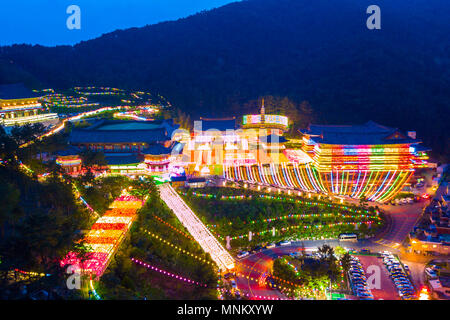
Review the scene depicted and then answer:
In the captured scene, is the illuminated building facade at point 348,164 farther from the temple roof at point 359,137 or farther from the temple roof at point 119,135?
the temple roof at point 119,135

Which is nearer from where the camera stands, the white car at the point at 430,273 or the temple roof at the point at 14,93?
the white car at the point at 430,273

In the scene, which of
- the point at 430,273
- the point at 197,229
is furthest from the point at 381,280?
the point at 197,229

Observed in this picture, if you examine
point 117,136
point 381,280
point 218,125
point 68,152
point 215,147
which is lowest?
point 381,280

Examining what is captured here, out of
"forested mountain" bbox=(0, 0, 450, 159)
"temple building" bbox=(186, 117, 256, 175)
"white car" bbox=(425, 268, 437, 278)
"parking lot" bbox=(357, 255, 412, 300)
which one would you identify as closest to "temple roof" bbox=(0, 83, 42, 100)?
"forested mountain" bbox=(0, 0, 450, 159)

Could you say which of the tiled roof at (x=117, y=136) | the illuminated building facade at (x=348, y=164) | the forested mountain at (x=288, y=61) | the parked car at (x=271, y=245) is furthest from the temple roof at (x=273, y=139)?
the parked car at (x=271, y=245)

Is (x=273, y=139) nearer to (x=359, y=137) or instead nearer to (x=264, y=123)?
(x=264, y=123)
